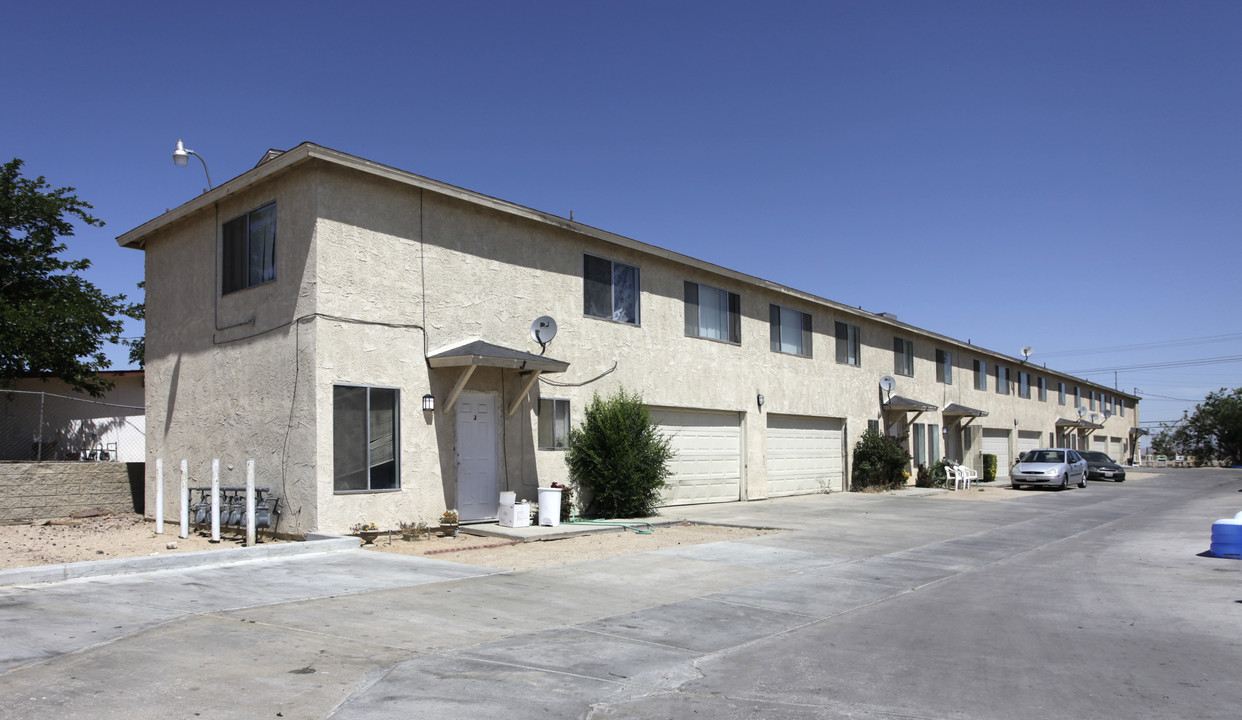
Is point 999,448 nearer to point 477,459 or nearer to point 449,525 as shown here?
point 477,459

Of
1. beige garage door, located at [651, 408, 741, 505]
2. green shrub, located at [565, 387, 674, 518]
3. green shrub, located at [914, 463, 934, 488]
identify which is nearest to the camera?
green shrub, located at [565, 387, 674, 518]

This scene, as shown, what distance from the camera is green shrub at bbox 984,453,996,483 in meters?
33.5

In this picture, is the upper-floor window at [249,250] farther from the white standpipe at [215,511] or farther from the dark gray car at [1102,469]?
the dark gray car at [1102,469]

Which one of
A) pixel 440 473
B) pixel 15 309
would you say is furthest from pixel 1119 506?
pixel 15 309

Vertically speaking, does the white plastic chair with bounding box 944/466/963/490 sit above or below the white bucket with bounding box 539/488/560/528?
below

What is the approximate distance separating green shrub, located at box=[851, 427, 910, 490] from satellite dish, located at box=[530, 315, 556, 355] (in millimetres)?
14250

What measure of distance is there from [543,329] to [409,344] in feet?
8.16

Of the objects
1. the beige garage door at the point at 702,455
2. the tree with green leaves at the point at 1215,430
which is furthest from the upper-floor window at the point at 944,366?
the tree with green leaves at the point at 1215,430

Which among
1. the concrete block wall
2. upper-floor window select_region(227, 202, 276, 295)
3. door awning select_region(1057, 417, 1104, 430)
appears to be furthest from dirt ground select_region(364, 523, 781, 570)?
door awning select_region(1057, 417, 1104, 430)

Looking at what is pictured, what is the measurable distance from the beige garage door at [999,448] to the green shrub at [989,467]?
2.92m

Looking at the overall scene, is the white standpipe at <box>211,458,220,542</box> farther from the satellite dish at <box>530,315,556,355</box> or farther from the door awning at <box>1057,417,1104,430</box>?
the door awning at <box>1057,417,1104,430</box>

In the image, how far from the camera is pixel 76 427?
22.7m

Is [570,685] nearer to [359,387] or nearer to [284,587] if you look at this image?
[284,587]

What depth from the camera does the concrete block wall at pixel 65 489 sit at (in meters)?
15.1
